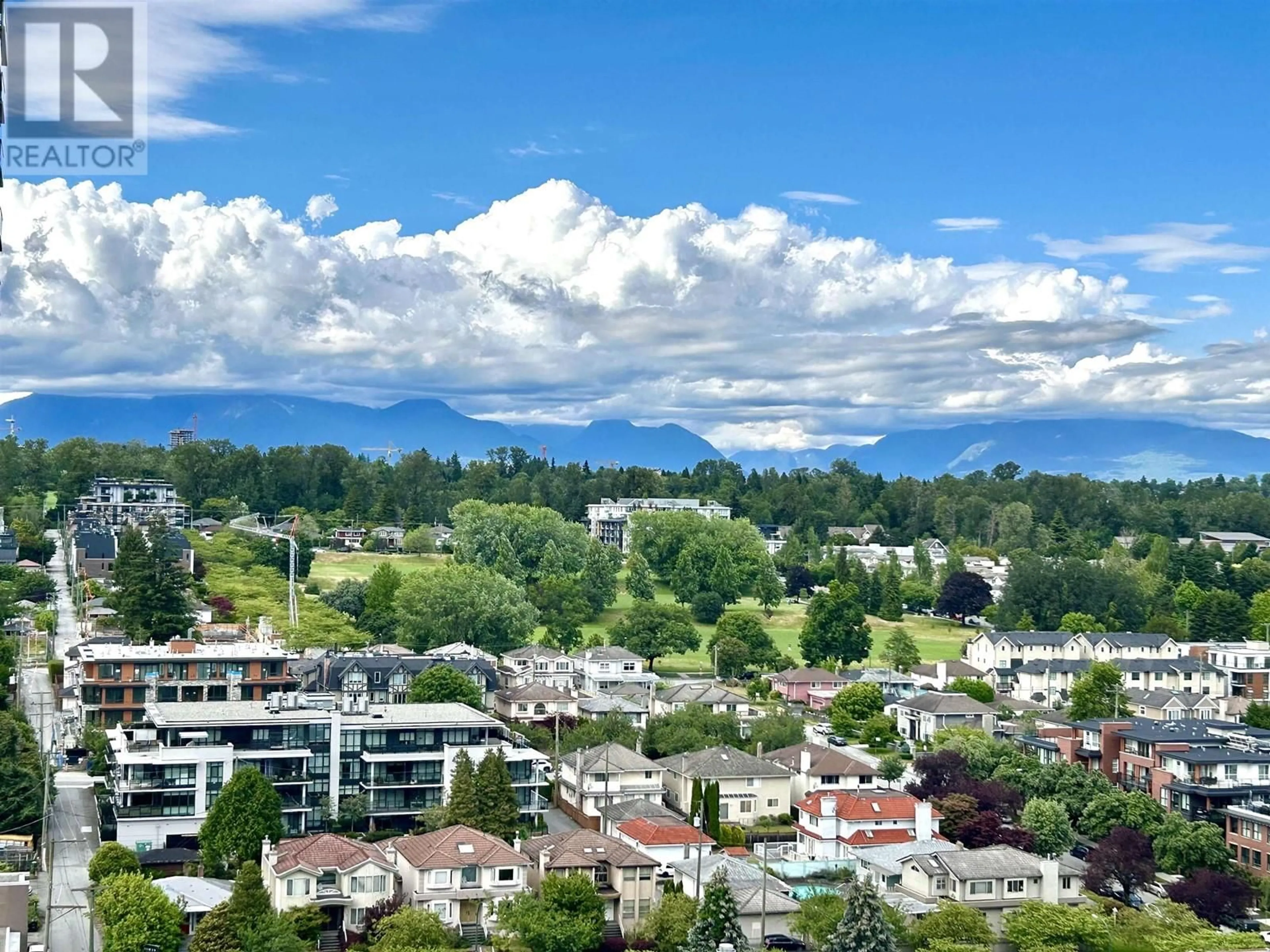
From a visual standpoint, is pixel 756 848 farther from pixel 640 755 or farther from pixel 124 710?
pixel 124 710

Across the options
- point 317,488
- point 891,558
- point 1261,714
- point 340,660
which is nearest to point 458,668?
point 340,660

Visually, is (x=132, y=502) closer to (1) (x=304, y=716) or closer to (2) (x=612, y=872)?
(1) (x=304, y=716)

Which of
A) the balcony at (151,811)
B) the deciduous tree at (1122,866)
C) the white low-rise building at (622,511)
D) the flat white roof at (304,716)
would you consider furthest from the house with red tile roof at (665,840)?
the white low-rise building at (622,511)

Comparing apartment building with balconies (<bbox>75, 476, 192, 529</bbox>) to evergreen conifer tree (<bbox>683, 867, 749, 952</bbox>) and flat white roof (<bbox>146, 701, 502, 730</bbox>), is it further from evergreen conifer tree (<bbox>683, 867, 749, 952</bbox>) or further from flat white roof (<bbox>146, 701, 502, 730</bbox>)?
evergreen conifer tree (<bbox>683, 867, 749, 952</bbox>)

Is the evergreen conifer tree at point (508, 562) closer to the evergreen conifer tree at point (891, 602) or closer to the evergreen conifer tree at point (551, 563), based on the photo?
the evergreen conifer tree at point (551, 563)

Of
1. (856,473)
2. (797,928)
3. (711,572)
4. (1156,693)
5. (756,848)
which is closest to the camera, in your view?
(797,928)

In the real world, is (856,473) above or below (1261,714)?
above

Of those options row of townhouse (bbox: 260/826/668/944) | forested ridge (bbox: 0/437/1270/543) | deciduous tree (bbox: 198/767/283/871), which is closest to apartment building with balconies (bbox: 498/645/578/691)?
deciduous tree (bbox: 198/767/283/871)
